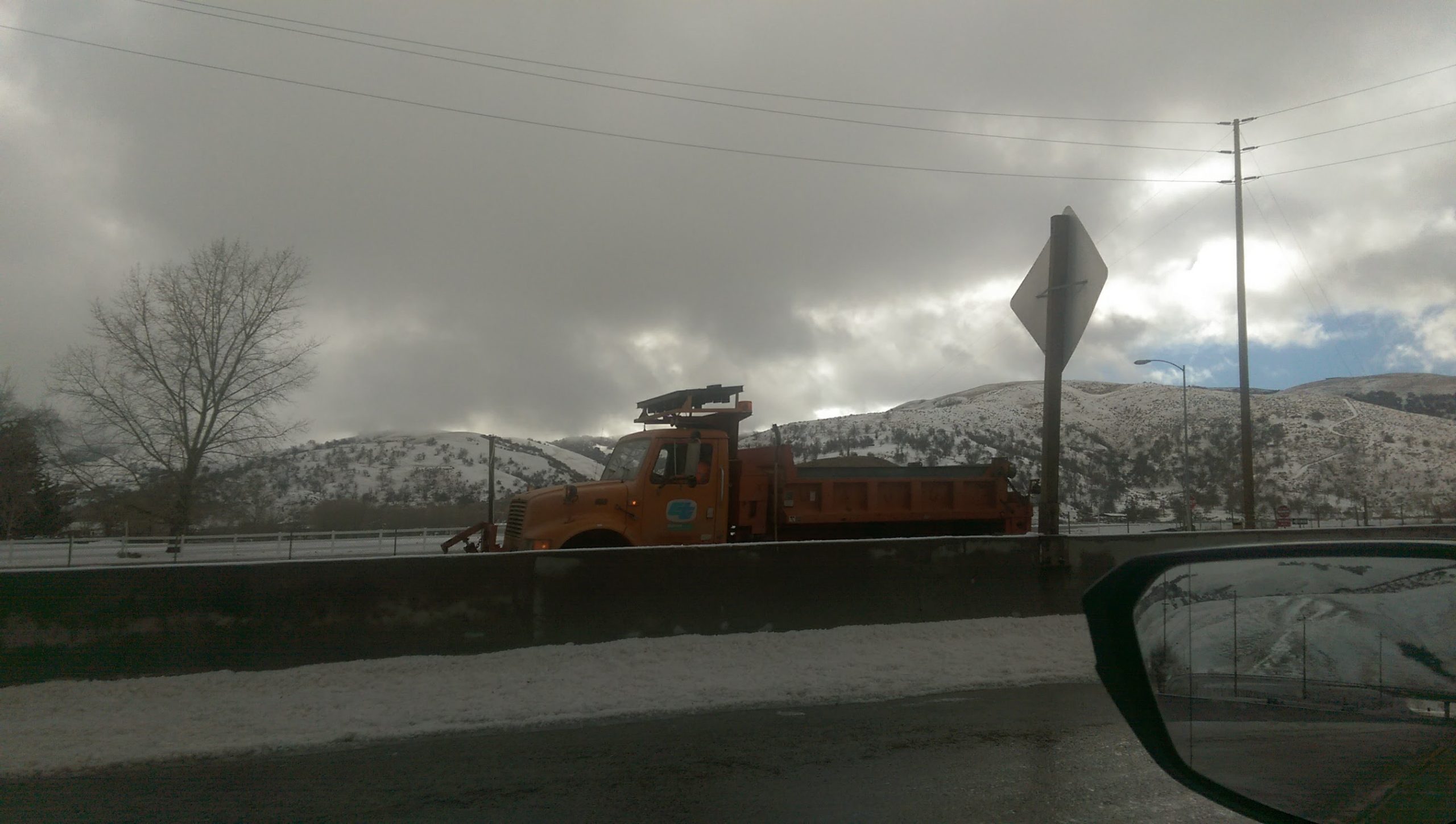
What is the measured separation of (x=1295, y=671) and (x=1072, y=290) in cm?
904

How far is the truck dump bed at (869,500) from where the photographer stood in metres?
13.5

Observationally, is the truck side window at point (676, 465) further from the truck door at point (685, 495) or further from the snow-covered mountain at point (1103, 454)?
the snow-covered mountain at point (1103, 454)

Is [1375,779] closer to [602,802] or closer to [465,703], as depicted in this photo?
[602,802]

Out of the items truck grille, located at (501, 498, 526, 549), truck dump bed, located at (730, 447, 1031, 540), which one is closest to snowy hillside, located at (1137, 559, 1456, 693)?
truck dump bed, located at (730, 447, 1031, 540)

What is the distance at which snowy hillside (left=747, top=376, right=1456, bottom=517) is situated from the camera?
3425cm

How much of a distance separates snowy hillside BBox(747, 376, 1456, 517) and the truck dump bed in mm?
9905

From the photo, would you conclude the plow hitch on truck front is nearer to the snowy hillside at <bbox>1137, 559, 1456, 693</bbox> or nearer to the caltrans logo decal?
the caltrans logo decal

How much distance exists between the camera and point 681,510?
1320 centimetres

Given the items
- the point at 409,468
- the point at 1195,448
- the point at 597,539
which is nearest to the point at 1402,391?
the point at 1195,448

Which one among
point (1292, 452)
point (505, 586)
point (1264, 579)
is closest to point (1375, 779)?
point (1264, 579)

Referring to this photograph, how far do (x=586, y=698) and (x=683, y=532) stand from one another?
5.58 m

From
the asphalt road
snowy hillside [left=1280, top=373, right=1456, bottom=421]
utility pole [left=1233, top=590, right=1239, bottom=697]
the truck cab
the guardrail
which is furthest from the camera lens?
snowy hillside [left=1280, top=373, right=1456, bottom=421]

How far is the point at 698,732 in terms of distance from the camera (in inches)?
266

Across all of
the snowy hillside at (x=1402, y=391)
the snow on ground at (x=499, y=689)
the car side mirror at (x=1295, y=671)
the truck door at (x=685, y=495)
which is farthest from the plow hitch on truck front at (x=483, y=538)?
the snowy hillside at (x=1402, y=391)
